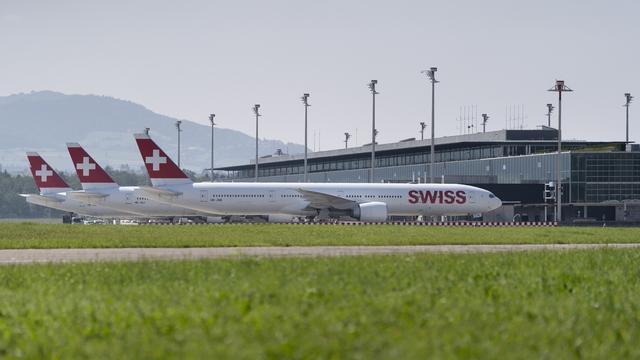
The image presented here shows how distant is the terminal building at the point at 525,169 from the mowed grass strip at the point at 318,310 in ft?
232

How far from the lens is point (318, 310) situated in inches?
663

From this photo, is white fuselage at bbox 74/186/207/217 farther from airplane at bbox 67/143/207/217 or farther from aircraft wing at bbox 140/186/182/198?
aircraft wing at bbox 140/186/182/198

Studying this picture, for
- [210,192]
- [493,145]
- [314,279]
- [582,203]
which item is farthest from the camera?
[493,145]

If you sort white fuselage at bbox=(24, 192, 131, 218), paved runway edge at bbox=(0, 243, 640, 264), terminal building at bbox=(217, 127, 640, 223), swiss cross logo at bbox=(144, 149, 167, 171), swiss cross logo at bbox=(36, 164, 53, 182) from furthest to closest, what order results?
terminal building at bbox=(217, 127, 640, 223), swiss cross logo at bbox=(36, 164, 53, 182), white fuselage at bbox=(24, 192, 131, 218), swiss cross logo at bbox=(144, 149, 167, 171), paved runway edge at bbox=(0, 243, 640, 264)

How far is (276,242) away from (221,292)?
76.1 ft

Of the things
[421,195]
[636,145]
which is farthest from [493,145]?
[421,195]

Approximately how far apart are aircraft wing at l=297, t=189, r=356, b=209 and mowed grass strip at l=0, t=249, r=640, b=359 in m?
55.3

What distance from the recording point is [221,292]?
752 inches

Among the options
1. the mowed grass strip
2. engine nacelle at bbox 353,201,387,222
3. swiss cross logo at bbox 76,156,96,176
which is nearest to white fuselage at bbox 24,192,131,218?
swiss cross logo at bbox 76,156,96,176

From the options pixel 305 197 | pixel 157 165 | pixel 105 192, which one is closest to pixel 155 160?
pixel 157 165

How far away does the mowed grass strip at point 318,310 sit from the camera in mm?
13609

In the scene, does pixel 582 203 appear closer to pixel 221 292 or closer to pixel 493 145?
pixel 493 145

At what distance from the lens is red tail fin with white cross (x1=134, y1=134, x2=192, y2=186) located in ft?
265

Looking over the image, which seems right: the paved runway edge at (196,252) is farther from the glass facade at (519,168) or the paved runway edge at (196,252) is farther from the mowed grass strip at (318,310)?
the glass facade at (519,168)
